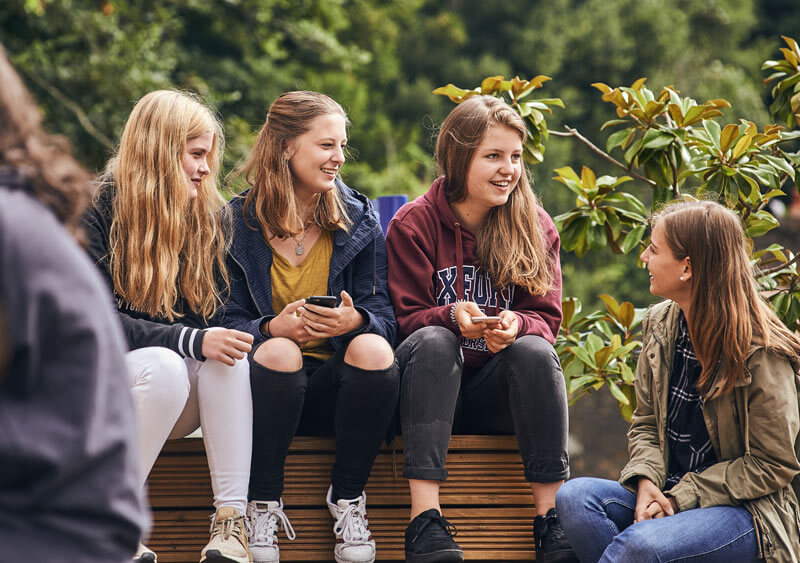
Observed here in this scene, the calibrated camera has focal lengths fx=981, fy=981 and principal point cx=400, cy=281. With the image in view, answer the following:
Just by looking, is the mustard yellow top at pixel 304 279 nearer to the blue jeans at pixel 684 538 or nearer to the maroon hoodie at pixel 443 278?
the maroon hoodie at pixel 443 278

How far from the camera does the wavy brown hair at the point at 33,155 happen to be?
106 centimetres

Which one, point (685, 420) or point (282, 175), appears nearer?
point (685, 420)

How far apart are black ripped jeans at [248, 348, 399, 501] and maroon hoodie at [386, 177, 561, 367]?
0.33 metres

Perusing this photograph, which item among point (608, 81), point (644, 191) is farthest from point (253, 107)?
point (608, 81)

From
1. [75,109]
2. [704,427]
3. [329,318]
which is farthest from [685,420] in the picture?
[75,109]

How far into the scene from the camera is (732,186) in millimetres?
3281

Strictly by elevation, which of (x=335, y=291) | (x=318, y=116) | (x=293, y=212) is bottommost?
(x=335, y=291)

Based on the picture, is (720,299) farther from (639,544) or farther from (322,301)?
(322,301)

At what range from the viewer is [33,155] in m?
1.08

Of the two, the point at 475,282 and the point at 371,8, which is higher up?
the point at 371,8

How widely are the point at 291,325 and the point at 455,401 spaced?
49cm

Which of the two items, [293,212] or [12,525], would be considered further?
[293,212]

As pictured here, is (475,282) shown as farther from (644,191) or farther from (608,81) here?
(608,81)

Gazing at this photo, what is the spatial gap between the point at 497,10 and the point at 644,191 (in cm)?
595
